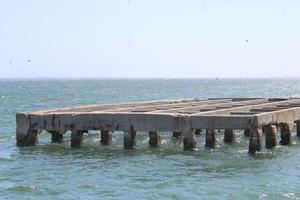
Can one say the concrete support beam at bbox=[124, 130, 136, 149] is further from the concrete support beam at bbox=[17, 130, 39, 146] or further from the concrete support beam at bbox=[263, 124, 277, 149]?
the concrete support beam at bbox=[263, 124, 277, 149]

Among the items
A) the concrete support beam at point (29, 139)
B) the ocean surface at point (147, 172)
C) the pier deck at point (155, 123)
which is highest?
the pier deck at point (155, 123)

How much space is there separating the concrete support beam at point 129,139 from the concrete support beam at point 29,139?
3732 millimetres

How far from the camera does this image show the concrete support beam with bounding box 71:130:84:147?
2441 cm

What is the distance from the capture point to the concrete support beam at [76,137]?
80.1ft

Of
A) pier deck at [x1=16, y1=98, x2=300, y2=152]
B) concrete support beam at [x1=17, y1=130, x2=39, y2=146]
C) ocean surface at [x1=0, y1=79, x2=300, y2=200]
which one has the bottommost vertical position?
ocean surface at [x1=0, y1=79, x2=300, y2=200]

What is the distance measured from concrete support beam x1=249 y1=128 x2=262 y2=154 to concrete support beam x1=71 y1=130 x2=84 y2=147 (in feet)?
21.0

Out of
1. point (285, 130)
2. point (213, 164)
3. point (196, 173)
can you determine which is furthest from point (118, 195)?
point (285, 130)

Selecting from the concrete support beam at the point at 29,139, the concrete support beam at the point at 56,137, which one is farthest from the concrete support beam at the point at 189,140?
the concrete support beam at the point at 56,137

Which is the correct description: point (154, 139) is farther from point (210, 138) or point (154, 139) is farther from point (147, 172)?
point (147, 172)

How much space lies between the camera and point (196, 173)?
1912cm

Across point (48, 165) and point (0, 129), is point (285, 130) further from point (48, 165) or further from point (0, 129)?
point (0, 129)

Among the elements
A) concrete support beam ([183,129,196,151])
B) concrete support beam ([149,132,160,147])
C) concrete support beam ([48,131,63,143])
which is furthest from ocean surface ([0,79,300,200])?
concrete support beam ([48,131,63,143])

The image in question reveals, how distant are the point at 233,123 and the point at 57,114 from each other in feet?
21.5

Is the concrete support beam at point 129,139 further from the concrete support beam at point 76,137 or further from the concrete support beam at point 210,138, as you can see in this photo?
the concrete support beam at point 210,138
